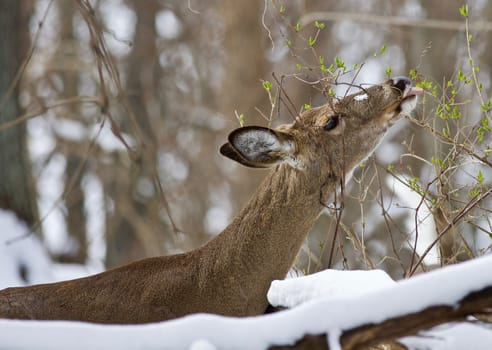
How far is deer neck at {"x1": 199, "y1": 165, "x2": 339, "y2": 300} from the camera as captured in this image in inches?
196

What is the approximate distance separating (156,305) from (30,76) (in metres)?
13.6

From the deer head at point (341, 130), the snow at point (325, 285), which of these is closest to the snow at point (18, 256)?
the deer head at point (341, 130)

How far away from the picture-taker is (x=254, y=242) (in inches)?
198

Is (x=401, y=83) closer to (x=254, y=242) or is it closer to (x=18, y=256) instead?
(x=254, y=242)

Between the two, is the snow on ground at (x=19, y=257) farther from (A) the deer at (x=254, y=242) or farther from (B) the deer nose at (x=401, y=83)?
(B) the deer nose at (x=401, y=83)

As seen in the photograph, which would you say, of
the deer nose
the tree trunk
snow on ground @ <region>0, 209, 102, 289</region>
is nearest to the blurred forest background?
the tree trunk

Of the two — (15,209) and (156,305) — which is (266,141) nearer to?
(156,305)

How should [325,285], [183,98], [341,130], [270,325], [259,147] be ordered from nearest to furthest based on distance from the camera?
[270,325] → [325,285] → [259,147] → [341,130] → [183,98]

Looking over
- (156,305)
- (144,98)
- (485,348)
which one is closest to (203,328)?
(485,348)

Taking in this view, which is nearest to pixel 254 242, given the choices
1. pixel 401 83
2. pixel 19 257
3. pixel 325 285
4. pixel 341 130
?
pixel 341 130

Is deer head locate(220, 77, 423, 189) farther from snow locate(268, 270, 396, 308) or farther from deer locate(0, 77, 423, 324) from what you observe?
snow locate(268, 270, 396, 308)

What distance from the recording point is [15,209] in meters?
8.55

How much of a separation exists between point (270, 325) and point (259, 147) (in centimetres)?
227

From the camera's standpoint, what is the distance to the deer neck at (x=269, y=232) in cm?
498
